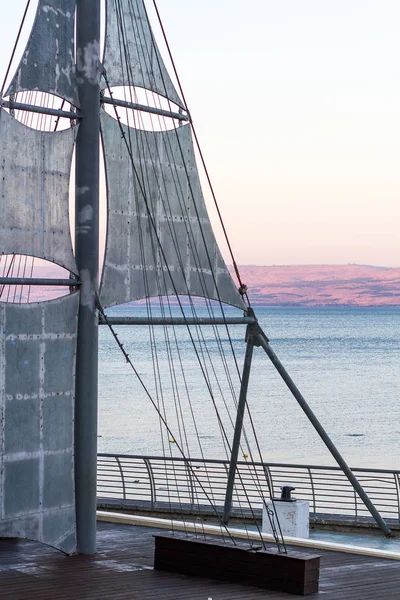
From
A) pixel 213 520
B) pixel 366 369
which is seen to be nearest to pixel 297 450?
pixel 213 520

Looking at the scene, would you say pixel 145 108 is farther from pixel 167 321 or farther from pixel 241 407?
pixel 241 407

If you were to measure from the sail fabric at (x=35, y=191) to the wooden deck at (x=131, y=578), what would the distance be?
423cm

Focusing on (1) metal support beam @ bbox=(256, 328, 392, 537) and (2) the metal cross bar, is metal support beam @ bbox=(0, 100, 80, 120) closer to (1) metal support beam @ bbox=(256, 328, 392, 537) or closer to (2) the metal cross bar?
(2) the metal cross bar

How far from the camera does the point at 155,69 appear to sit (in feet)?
57.8

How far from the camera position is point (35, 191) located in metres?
15.7

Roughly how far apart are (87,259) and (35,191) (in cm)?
127

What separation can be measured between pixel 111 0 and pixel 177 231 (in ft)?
12.6

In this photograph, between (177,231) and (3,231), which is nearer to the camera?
(3,231)

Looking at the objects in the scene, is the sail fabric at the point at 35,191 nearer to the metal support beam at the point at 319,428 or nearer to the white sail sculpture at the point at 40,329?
the white sail sculpture at the point at 40,329

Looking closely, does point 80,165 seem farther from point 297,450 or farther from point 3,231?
point 297,450

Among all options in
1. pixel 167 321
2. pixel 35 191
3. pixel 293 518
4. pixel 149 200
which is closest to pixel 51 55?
pixel 35 191

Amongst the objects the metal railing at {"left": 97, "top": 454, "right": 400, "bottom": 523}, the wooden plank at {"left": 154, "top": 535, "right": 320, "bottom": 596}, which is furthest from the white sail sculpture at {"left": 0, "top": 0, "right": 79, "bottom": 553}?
the wooden plank at {"left": 154, "top": 535, "right": 320, "bottom": 596}

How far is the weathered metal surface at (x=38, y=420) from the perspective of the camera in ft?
49.6

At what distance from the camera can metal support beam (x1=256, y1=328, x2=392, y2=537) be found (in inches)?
698
